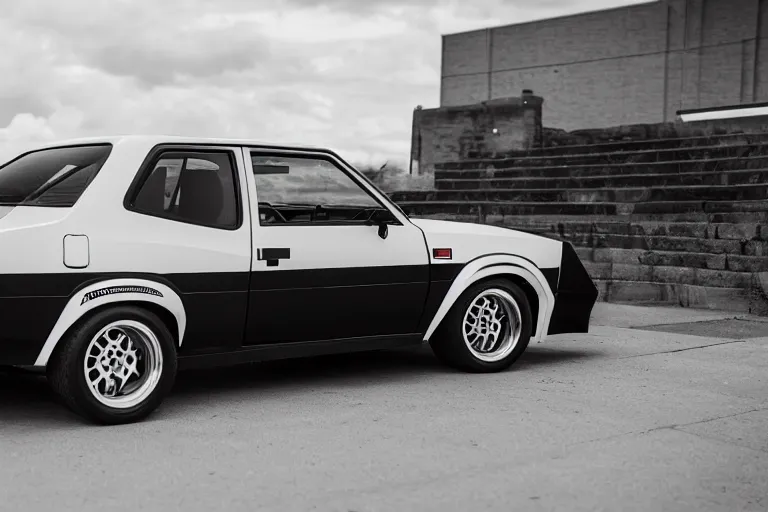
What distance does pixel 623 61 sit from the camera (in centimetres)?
3906

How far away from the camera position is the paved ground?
3.84m

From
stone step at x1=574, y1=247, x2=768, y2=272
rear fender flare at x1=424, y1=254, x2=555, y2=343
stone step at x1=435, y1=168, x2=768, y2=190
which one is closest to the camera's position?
rear fender flare at x1=424, y1=254, x2=555, y2=343

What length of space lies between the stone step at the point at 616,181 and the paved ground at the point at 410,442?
8084mm

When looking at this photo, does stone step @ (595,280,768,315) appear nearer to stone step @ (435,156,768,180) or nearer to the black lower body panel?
stone step @ (435,156,768,180)

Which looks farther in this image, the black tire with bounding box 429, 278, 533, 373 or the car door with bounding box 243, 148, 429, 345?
the black tire with bounding box 429, 278, 533, 373

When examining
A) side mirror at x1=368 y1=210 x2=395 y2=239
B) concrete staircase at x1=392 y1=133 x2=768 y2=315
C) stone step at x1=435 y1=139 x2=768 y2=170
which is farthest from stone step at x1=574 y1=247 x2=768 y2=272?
side mirror at x1=368 y1=210 x2=395 y2=239

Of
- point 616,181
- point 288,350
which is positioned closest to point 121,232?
point 288,350

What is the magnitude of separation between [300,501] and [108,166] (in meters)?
2.30

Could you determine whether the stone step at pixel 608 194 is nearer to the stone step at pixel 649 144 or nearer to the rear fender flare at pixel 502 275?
the stone step at pixel 649 144

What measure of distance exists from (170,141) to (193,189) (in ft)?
0.94

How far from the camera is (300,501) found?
3756 millimetres

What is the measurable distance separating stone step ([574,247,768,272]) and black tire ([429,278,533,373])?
18.3ft

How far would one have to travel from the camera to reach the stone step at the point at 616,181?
14.6 metres

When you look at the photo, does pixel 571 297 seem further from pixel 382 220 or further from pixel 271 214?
pixel 271 214
